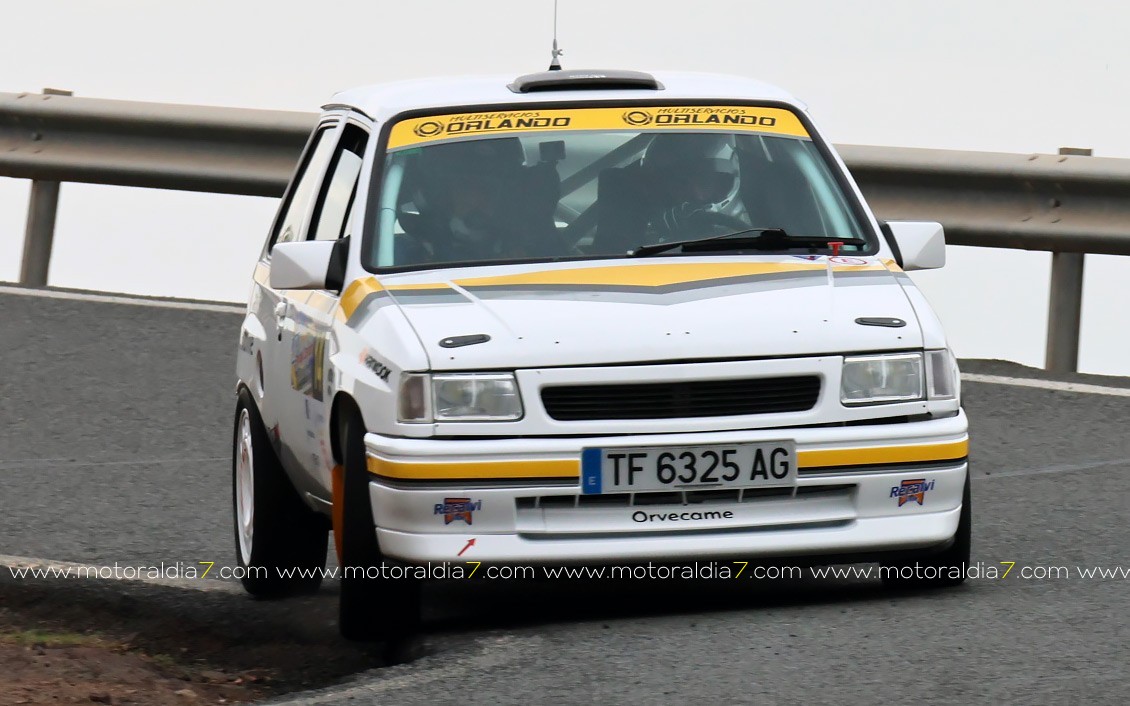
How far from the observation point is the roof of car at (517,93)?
7.34 m

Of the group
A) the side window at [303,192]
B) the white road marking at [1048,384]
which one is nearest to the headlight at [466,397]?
the side window at [303,192]

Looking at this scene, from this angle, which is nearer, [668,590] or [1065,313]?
[668,590]

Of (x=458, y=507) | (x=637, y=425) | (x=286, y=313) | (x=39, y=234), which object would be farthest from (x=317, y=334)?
(x=39, y=234)

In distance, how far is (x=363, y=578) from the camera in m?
6.15

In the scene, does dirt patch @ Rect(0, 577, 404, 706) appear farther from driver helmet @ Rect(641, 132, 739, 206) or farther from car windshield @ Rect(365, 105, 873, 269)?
driver helmet @ Rect(641, 132, 739, 206)

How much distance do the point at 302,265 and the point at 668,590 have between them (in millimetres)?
1548

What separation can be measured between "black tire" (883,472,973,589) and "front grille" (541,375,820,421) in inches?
30.0

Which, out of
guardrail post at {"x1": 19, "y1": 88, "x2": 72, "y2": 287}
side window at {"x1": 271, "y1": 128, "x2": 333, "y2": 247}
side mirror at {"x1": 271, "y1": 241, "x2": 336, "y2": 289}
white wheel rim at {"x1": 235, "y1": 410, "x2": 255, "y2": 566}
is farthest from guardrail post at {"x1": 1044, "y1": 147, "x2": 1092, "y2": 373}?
guardrail post at {"x1": 19, "y1": 88, "x2": 72, "y2": 287}

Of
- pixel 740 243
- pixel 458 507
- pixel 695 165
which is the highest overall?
pixel 695 165

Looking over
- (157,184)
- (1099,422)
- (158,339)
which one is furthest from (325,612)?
(157,184)

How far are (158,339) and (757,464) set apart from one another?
23.4 ft

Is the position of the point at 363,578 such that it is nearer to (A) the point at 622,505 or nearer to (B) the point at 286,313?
(A) the point at 622,505

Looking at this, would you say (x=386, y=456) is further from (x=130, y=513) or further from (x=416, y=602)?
(x=130, y=513)

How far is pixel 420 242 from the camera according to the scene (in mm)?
6922
